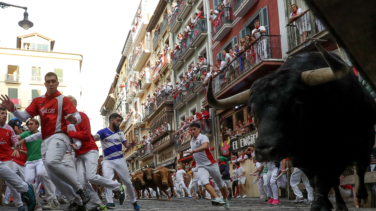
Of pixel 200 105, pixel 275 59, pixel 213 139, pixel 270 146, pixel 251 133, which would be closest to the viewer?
pixel 270 146

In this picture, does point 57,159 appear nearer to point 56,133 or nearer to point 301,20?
point 56,133

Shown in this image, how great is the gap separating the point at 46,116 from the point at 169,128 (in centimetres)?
3117

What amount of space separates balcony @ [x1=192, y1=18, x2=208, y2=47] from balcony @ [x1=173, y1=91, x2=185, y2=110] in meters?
4.65

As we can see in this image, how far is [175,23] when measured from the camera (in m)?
36.7

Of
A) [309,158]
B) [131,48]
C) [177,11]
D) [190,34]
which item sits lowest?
[309,158]

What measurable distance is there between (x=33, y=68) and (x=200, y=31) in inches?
1525

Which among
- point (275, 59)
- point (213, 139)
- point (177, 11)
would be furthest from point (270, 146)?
point (177, 11)

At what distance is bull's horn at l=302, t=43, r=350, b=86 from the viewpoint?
3.48 m

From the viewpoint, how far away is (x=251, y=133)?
71.8 ft

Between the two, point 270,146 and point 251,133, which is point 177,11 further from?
point 270,146

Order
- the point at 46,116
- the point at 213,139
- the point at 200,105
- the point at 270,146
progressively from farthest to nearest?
the point at 200,105 → the point at 213,139 → the point at 46,116 → the point at 270,146

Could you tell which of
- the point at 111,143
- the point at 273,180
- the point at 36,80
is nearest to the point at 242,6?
the point at 273,180

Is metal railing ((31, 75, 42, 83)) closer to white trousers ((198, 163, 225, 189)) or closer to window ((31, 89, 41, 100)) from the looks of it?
window ((31, 89, 41, 100))

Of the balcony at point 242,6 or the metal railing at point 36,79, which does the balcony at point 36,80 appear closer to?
the metal railing at point 36,79
